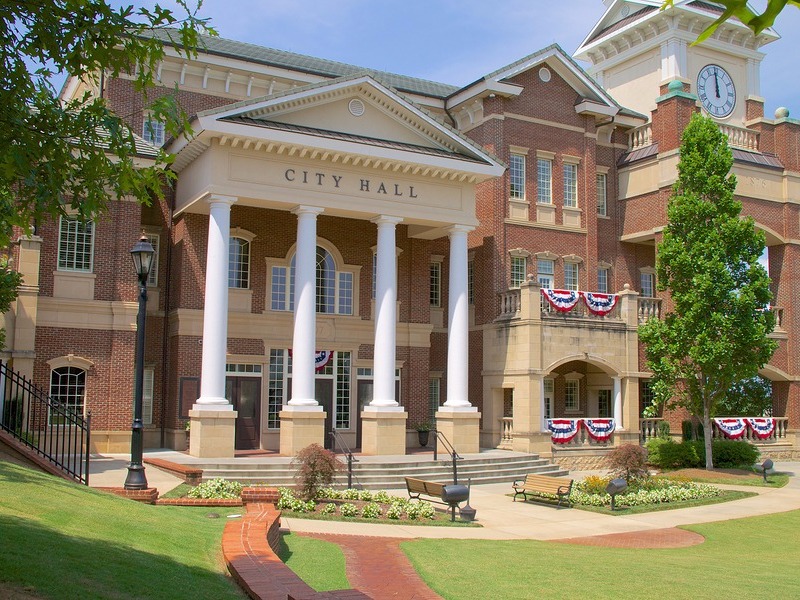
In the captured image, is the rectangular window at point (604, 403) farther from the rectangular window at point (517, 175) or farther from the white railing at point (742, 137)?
the white railing at point (742, 137)

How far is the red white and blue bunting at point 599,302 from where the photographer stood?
31.4m

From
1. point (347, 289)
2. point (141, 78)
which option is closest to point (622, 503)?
point (347, 289)

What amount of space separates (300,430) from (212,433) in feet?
8.39

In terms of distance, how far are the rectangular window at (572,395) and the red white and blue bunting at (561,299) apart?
15.5 feet

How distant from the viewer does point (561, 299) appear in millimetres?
30906

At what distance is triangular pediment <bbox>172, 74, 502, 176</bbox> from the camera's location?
2516cm

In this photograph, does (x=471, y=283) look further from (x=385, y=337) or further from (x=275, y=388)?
(x=275, y=388)

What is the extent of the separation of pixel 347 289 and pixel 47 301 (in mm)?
10171

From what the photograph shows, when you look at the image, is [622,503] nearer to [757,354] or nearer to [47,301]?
[757,354]

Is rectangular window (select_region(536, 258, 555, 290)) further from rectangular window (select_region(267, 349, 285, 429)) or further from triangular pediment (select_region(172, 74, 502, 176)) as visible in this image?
rectangular window (select_region(267, 349, 285, 429))

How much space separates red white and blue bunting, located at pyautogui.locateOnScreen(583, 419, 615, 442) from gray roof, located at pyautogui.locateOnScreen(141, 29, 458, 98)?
14.3 metres

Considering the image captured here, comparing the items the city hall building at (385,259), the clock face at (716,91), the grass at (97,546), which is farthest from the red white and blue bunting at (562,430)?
the clock face at (716,91)

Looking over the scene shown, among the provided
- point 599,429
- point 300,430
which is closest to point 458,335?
point 300,430

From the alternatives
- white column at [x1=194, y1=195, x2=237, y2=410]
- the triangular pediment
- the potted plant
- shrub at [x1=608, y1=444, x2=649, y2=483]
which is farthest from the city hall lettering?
shrub at [x1=608, y1=444, x2=649, y2=483]
